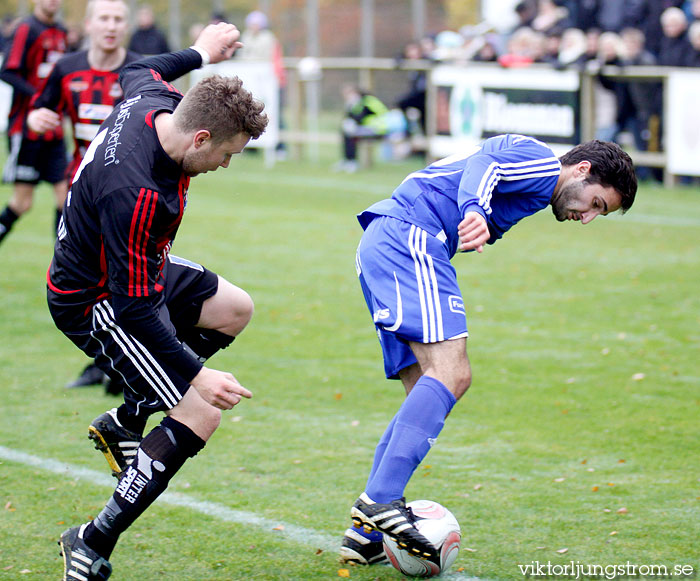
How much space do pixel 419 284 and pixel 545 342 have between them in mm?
3553

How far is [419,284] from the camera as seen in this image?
3930 mm

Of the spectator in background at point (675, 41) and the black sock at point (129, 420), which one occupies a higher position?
the spectator in background at point (675, 41)

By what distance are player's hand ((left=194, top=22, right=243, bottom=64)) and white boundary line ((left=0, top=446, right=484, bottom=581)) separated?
1975 mm

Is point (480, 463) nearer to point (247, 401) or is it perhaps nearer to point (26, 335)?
point (247, 401)

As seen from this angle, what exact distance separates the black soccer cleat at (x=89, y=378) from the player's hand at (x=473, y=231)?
128 inches

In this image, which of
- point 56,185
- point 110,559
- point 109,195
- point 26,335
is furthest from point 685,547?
point 56,185

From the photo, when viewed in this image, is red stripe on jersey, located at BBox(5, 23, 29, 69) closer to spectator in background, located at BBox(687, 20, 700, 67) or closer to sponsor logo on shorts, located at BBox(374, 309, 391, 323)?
sponsor logo on shorts, located at BBox(374, 309, 391, 323)

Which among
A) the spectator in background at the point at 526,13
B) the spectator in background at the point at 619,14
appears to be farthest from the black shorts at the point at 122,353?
the spectator in background at the point at 526,13

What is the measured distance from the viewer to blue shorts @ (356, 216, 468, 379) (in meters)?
3.86

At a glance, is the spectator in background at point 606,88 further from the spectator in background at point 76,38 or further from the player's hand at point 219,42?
the player's hand at point 219,42

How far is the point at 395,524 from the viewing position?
141 inches

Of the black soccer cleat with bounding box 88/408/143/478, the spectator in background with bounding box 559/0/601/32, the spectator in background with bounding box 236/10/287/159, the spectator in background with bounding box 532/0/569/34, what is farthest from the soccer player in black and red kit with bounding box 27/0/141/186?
the spectator in background with bounding box 236/10/287/159

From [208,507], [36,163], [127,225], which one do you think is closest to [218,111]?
[127,225]

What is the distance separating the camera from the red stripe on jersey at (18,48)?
844cm
